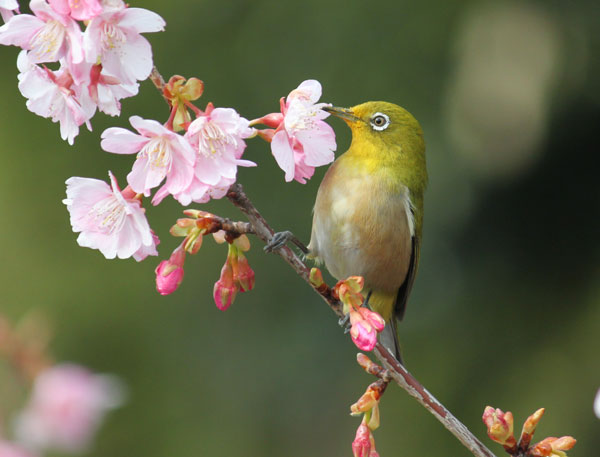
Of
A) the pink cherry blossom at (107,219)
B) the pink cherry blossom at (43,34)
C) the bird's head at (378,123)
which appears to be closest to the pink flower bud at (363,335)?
the pink cherry blossom at (107,219)

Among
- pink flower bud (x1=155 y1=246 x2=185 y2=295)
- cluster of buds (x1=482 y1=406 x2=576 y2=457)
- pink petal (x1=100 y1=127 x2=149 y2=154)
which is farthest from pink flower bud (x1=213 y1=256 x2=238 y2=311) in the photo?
cluster of buds (x1=482 y1=406 x2=576 y2=457)

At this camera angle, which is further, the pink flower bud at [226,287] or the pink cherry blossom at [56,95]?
the pink flower bud at [226,287]

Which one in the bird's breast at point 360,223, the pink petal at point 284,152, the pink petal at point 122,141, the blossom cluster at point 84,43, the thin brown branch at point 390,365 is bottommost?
the bird's breast at point 360,223

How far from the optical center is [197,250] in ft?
6.06

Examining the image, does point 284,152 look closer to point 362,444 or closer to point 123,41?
point 123,41

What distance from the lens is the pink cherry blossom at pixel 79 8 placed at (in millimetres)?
1573

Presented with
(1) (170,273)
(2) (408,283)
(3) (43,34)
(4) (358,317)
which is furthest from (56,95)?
(2) (408,283)

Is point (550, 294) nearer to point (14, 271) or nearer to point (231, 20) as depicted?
point (231, 20)

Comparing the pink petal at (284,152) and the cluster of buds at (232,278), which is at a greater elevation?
the pink petal at (284,152)

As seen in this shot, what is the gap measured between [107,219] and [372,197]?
5.09 ft

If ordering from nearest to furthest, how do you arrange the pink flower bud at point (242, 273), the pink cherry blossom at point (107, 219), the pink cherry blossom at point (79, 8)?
the pink cherry blossom at point (79, 8) < the pink cherry blossom at point (107, 219) < the pink flower bud at point (242, 273)

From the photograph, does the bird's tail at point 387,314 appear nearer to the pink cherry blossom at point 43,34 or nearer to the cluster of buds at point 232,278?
the cluster of buds at point 232,278

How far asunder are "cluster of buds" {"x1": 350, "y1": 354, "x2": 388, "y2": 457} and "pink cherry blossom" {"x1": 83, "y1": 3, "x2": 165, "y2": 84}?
0.92 meters

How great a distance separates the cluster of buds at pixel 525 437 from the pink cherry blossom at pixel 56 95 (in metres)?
1.15
